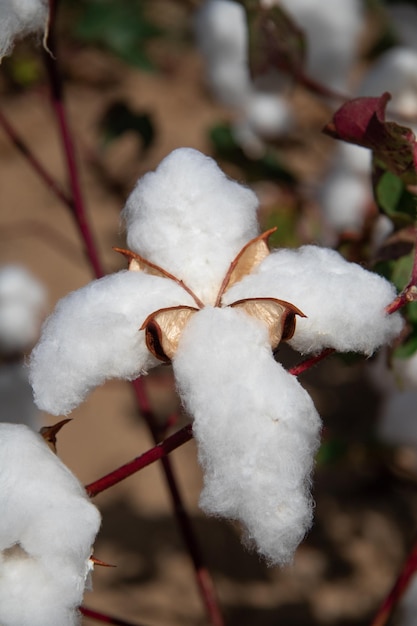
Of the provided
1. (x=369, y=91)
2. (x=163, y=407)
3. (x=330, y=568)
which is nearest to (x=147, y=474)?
(x=163, y=407)

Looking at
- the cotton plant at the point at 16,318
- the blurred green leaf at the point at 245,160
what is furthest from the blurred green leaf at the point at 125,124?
the cotton plant at the point at 16,318

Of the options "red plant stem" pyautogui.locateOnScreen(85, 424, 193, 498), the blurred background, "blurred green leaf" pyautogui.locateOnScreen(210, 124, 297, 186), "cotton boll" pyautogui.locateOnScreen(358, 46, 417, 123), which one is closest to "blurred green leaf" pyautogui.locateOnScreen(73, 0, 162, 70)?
the blurred background

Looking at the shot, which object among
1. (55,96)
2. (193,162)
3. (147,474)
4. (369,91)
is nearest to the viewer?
(193,162)

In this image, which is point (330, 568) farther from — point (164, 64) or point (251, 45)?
point (164, 64)

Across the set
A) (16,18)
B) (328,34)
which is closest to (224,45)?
(328,34)

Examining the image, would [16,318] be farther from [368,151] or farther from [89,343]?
[89,343]

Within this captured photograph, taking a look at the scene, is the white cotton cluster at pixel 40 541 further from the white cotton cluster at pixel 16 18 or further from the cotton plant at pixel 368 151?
the cotton plant at pixel 368 151

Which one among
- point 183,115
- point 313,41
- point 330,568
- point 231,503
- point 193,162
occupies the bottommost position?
point 330,568
